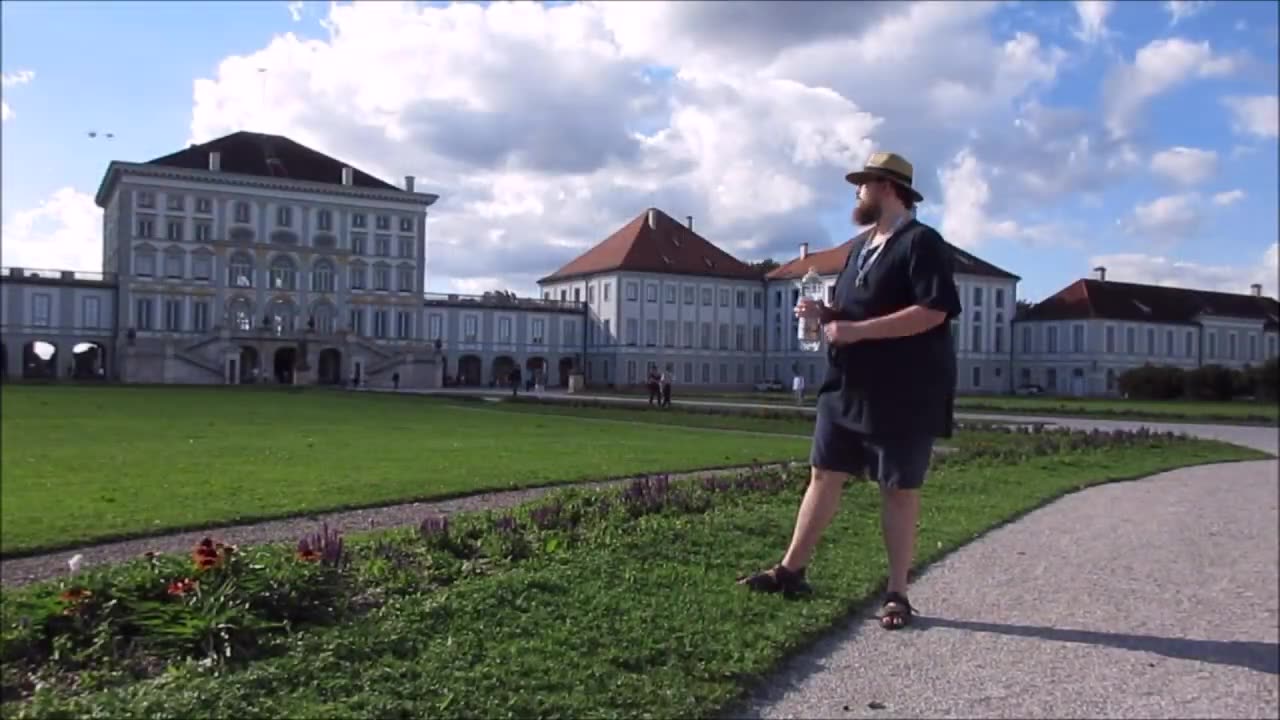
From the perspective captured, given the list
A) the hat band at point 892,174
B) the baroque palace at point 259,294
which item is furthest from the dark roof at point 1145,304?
the baroque palace at point 259,294

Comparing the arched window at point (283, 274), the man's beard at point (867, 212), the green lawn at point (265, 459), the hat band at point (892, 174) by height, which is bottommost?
the green lawn at point (265, 459)

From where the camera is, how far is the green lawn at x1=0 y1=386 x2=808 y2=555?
40.5 feet

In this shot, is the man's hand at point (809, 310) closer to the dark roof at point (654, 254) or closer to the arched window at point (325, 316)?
the dark roof at point (654, 254)

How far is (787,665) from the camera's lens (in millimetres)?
5590

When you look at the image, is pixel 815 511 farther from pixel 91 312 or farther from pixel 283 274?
pixel 283 274

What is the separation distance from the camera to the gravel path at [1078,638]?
512 centimetres

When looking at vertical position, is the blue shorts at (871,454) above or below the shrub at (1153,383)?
below

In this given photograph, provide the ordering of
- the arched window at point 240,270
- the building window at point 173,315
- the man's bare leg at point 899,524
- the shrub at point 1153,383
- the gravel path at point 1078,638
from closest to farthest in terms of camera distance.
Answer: the gravel path at point 1078,638 → the man's bare leg at point 899,524 → the shrub at point 1153,383 → the building window at point 173,315 → the arched window at point 240,270

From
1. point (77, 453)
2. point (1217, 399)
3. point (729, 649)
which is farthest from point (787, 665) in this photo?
point (77, 453)

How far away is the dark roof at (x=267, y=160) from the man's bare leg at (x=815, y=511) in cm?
9028

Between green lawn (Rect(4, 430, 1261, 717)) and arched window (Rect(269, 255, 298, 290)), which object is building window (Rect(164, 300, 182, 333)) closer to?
arched window (Rect(269, 255, 298, 290))

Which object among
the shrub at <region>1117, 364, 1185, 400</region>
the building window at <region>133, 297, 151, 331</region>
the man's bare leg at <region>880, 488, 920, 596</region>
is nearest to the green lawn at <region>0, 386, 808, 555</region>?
the shrub at <region>1117, 364, 1185, 400</region>

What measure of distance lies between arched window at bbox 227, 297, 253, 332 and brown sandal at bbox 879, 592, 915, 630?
85.5 metres

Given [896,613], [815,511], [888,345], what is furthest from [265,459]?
[888,345]
